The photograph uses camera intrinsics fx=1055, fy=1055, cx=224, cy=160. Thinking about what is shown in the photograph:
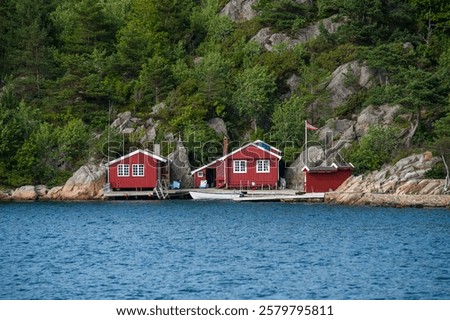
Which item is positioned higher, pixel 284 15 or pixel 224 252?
pixel 284 15

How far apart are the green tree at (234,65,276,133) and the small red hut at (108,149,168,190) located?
9.68 m

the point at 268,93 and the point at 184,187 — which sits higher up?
the point at 268,93

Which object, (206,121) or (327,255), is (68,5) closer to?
(206,121)

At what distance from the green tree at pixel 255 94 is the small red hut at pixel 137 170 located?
9.68 metres

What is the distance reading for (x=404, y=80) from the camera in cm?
8175

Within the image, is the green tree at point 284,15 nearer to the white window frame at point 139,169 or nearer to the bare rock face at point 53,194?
the white window frame at point 139,169

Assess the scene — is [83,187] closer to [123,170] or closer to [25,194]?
[123,170]

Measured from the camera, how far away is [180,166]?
83625 millimetres

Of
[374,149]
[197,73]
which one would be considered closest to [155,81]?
[197,73]

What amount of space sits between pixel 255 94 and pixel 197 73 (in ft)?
26.6

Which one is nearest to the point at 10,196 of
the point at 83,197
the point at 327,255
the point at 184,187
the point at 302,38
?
the point at 83,197

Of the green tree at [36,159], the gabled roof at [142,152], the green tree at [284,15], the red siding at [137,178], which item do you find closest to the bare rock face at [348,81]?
the green tree at [284,15]

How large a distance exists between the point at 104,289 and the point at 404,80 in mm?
45587

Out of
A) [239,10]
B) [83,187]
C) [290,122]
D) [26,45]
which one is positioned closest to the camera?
[83,187]
